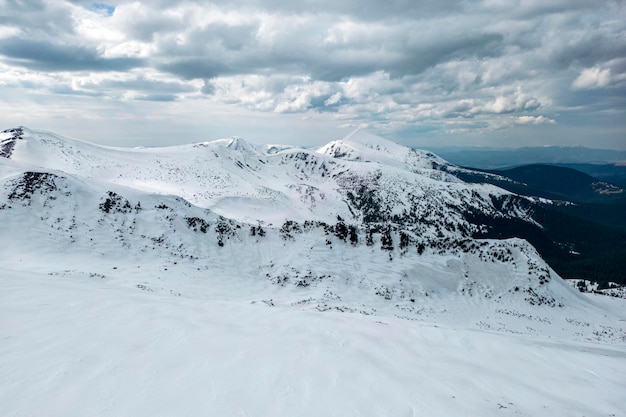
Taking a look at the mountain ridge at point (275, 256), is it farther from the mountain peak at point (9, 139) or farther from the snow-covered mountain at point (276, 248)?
the mountain peak at point (9, 139)

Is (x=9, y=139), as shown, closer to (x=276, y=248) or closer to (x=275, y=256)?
(x=276, y=248)

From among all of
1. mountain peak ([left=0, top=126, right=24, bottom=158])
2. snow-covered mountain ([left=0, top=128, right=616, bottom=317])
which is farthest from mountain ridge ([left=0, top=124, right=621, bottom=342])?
mountain peak ([left=0, top=126, right=24, bottom=158])

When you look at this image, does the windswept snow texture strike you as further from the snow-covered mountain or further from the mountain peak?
the mountain peak

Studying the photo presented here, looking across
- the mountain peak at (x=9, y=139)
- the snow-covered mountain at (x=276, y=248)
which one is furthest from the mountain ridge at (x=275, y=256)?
the mountain peak at (x=9, y=139)

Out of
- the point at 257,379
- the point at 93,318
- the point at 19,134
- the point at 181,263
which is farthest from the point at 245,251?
the point at 19,134

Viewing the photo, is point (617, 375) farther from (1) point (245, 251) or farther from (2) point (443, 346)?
(1) point (245, 251)

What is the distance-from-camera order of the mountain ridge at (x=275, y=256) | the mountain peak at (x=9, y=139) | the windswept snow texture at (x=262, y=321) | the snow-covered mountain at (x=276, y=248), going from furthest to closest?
the mountain peak at (x=9, y=139) → the snow-covered mountain at (x=276, y=248) → the mountain ridge at (x=275, y=256) → the windswept snow texture at (x=262, y=321)

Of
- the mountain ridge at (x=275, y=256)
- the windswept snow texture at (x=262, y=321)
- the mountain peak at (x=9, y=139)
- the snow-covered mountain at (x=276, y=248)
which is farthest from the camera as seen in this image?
the mountain peak at (x=9, y=139)

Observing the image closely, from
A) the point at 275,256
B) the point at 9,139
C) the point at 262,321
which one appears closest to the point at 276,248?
the point at 275,256
